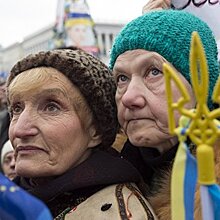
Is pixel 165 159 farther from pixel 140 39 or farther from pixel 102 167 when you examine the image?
pixel 140 39

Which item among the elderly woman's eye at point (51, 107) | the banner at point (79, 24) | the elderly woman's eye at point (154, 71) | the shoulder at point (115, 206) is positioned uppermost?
the elderly woman's eye at point (154, 71)

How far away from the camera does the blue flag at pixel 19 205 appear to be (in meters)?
0.74

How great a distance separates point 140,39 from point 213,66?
21cm

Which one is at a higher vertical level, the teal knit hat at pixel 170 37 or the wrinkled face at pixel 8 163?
the teal knit hat at pixel 170 37

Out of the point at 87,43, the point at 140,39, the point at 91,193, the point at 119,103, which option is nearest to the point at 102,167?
the point at 91,193

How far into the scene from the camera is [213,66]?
1289mm

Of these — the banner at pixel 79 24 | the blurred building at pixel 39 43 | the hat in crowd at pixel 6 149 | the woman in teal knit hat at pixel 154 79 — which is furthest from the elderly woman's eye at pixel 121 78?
the blurred building at pixel 39 43

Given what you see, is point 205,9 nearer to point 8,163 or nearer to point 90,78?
point 90,78

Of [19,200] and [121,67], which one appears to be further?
[121,67]

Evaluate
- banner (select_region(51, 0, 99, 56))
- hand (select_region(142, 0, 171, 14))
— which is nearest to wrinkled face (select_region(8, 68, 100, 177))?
hand (select_region(142, 0, 171, 14))

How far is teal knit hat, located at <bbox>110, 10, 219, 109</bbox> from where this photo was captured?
122cm

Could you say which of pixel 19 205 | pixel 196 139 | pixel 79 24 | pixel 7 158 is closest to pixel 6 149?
pixel 7 158

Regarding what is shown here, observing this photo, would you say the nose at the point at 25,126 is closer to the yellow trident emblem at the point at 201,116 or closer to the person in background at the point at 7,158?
the yellow trident emblem at the point at 201,116

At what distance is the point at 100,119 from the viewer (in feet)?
4.28
